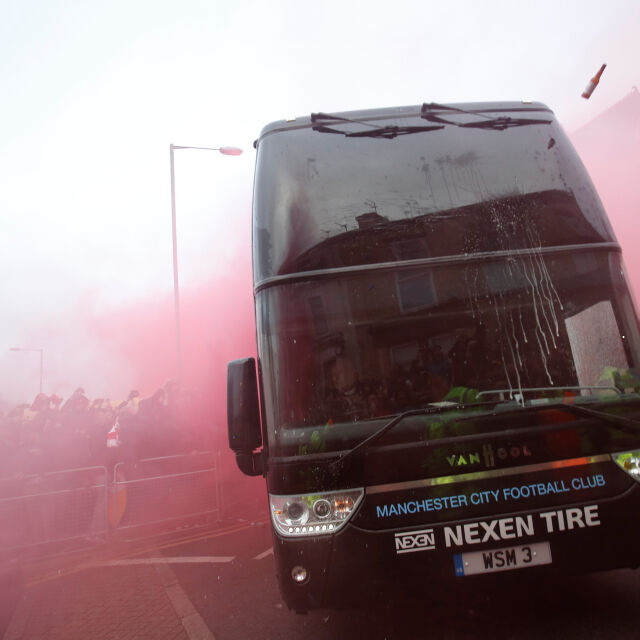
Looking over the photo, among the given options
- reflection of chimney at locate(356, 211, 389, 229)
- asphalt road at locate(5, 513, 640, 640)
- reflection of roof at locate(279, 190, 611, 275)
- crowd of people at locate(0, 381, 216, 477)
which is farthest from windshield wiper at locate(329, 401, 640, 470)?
crowd of people at locate(0, 381, 216, 477)

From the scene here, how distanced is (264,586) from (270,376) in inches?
98.6

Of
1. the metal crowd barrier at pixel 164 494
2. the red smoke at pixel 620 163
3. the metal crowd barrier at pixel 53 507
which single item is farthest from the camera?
the red smoke at pixel 620 163

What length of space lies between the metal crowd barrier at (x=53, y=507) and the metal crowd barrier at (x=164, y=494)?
0.19 meters

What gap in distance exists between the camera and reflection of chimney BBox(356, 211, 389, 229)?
3.16 meters

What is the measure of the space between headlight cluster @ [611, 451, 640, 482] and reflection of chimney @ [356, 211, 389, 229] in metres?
1.65

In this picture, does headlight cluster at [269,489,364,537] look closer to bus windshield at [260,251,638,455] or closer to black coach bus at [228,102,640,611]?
black coach bus at [228,102,640,611]

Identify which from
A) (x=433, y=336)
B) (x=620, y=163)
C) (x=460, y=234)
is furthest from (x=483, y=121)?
(x=620, y=163)

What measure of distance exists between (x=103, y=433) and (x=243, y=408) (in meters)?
6.41

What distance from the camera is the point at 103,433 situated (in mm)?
8766

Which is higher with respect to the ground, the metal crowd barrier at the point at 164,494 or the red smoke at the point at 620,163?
the red smoke at the point at 620,163

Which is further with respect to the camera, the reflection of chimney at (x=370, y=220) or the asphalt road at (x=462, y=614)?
the reflection of chimney at (x=370, y=220)

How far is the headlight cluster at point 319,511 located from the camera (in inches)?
107

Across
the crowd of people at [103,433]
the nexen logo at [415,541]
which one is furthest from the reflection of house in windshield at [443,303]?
the crowd of people at [103,433]

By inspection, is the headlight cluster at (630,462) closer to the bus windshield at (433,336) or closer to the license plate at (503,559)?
the bus windshield at (433,336)
